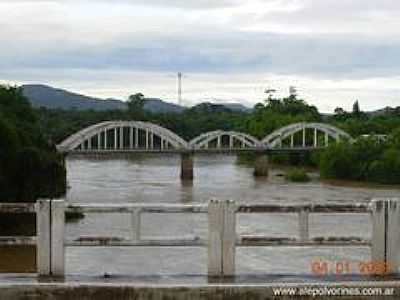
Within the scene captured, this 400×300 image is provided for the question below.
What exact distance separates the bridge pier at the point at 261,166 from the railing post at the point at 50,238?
94240mm

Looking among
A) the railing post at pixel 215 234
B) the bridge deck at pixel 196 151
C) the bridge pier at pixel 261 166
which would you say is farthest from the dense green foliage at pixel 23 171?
the bridge deck at pixel 196 151

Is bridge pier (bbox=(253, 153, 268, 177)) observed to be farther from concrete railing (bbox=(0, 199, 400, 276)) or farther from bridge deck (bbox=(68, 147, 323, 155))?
concrete railing (bbox=(0, 199, 400, 276))

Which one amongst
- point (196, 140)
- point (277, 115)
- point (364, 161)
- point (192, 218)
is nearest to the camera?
point (192, 218)

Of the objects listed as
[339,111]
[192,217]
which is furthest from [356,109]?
[192,217]

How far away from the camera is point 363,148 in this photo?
102000 mm

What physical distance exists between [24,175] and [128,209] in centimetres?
3794

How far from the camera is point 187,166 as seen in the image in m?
106

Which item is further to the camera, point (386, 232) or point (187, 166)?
point (187, 166)

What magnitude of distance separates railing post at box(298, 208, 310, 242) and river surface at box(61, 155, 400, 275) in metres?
1.16

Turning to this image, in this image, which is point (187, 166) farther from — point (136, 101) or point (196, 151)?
point (136, 101)

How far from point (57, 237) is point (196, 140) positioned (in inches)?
4386

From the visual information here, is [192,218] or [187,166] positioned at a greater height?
[187,166]

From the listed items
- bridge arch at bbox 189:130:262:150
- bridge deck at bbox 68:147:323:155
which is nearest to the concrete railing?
bridge deck at bbox 68:147:323:155

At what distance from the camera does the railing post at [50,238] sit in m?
10.5
